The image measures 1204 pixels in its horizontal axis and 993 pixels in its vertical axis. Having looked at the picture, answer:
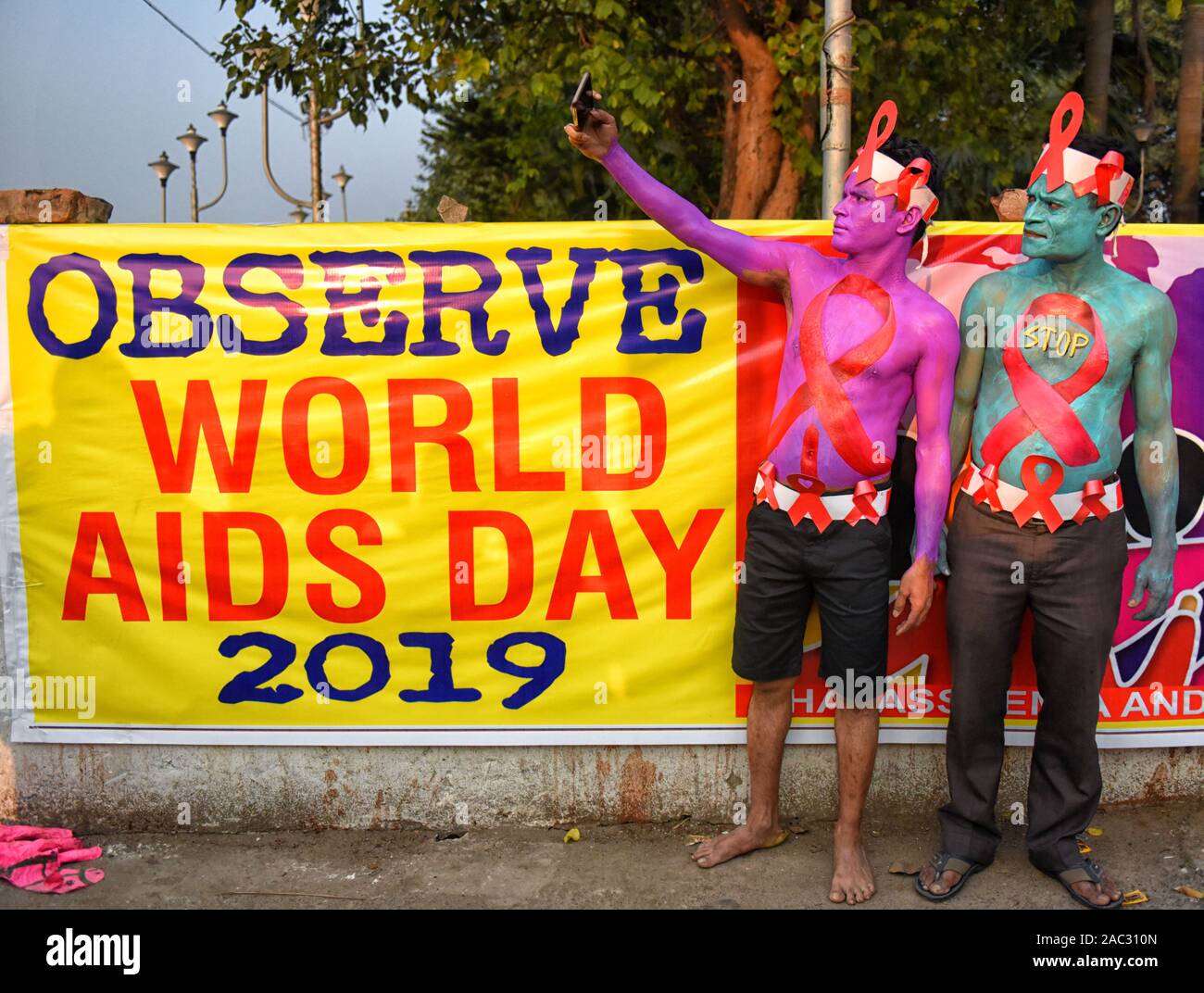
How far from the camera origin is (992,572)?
342 centimetres

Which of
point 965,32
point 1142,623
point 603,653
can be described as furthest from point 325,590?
point 965,32

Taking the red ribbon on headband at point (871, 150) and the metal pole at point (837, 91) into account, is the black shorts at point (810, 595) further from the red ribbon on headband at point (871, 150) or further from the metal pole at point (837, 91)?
the metal pole at point (837, 91)

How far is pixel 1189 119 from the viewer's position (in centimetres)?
1143

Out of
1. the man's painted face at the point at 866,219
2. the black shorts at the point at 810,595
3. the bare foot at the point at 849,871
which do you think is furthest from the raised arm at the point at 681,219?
the bare foot at the point at 849,871

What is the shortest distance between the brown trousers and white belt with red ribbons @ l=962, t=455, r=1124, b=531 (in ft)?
0.09

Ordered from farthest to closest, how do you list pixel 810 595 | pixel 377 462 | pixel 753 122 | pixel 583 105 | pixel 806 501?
pixel 753 122
pixel 377 462
pixel 810 595
pixel 806 501
pixel 583 105

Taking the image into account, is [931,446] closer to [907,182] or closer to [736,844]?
[907,182]

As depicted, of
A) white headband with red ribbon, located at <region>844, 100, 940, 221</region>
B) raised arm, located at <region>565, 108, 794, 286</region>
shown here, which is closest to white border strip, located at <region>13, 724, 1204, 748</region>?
raised arm, located at <region>565, 108, 794, 286</region>

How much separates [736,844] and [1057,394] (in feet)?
5.97

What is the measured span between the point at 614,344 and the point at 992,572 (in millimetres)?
1502

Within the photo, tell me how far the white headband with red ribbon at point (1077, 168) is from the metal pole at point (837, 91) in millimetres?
1343

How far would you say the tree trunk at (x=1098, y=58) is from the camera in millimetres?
12508

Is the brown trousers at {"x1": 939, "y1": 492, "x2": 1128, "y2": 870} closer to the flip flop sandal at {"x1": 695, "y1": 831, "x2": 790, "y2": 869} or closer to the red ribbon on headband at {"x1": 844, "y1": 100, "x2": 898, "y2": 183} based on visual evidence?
the flip flop sandal at {"x1": 695, "y1": 831, "x2": 790, "y2": 869}

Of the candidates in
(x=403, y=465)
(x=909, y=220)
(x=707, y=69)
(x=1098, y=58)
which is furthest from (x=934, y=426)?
(x=1098, y=58)
